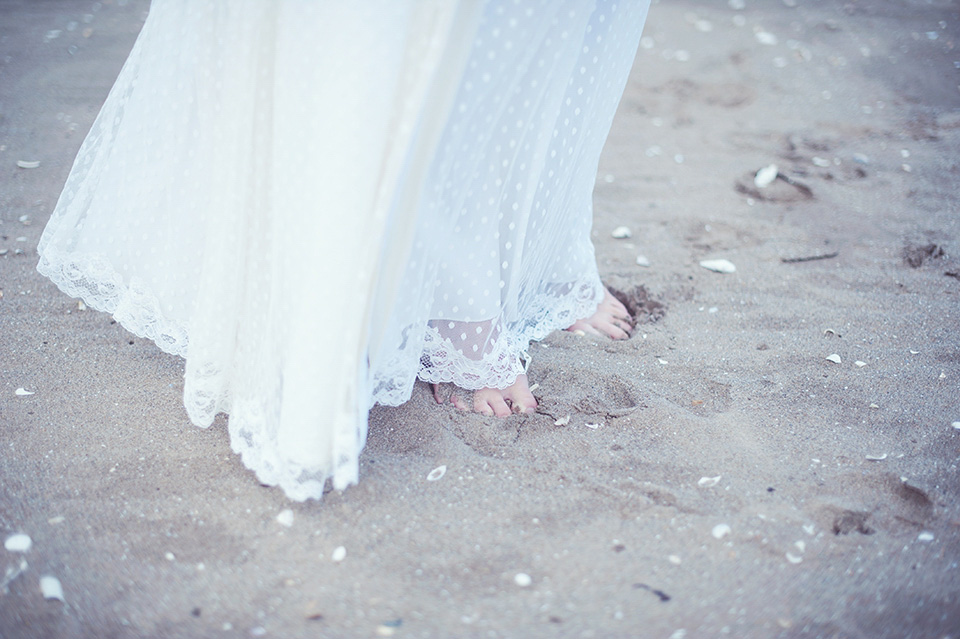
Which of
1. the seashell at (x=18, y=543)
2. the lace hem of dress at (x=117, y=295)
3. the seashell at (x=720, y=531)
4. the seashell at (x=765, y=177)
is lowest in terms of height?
the seashell at (x=18, y=543)

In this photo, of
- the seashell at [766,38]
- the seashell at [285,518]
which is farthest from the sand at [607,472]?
the seashell at [766,38]

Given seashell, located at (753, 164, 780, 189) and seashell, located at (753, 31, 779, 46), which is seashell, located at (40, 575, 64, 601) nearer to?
seashell, located at (753, 164, 780, 189)

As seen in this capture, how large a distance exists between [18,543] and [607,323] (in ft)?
4.91

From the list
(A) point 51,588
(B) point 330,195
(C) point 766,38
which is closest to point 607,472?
(B) point 330,195

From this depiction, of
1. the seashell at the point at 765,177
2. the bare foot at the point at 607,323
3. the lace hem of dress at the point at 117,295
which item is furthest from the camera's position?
the seashell at the point at 765,177

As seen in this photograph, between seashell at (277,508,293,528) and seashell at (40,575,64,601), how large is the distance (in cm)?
38

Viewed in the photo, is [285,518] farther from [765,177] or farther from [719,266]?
[765,177]

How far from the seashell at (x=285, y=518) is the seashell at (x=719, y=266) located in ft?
5.24

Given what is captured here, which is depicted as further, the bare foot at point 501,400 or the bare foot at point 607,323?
the bare foot at point 607,323

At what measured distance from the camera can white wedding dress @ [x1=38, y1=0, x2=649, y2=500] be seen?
115 cm

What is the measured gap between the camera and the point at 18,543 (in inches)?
50.9

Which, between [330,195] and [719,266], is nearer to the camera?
[330,195]

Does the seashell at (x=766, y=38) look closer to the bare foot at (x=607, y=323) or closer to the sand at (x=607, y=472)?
the sand at (x=607, y=472)

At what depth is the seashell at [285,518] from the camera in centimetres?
135
